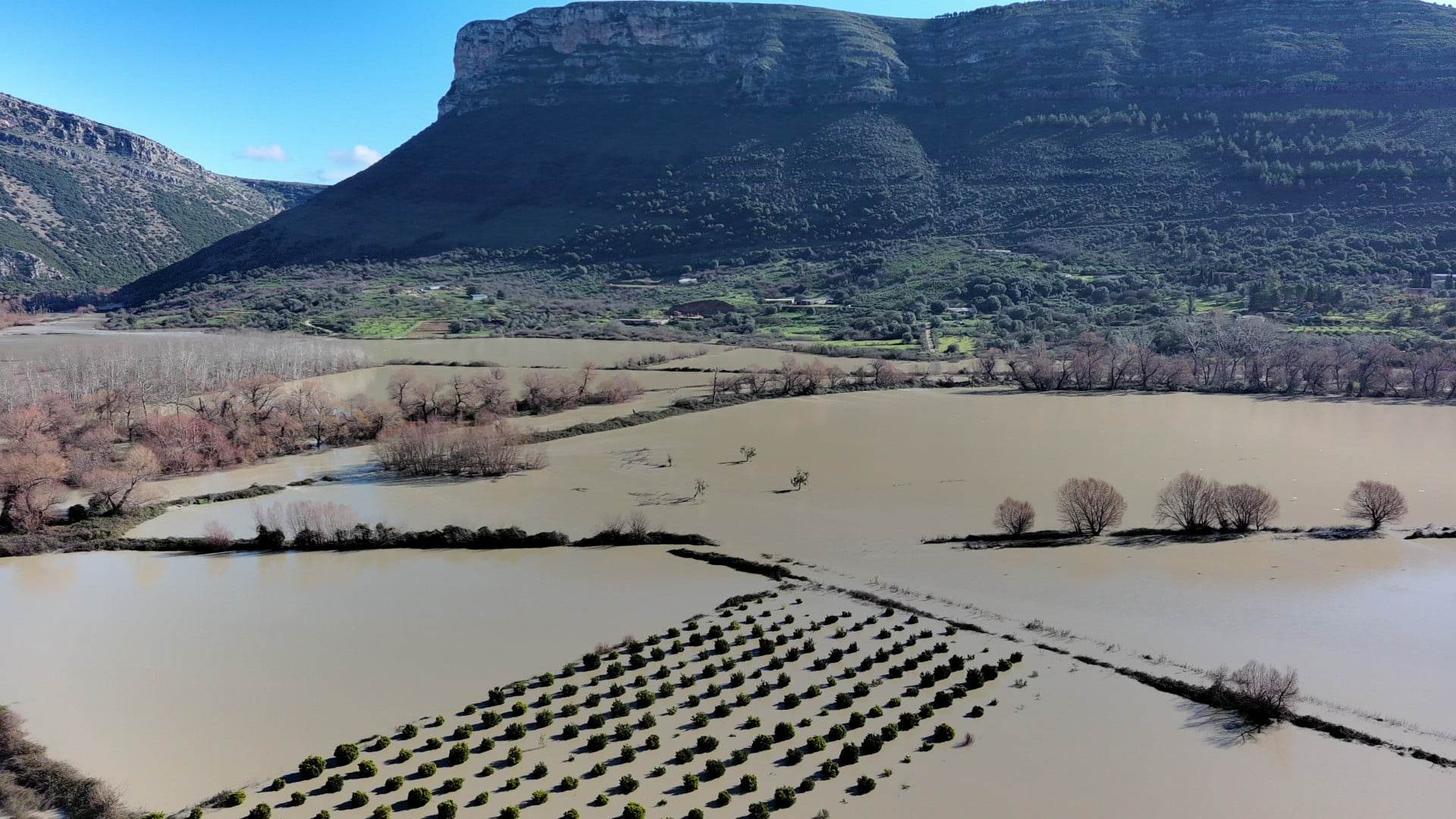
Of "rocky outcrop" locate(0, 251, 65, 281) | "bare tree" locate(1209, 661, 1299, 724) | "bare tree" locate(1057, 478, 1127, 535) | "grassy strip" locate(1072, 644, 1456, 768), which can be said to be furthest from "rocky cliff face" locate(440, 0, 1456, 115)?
"grassy strip" locate(1072, 644, 1456, 768)

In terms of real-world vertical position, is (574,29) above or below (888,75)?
above

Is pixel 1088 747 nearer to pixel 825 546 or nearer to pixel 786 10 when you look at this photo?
pixel 825 546

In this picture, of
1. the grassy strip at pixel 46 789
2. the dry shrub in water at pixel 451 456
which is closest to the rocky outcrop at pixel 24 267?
the dry shrub in water at pixel 451 456

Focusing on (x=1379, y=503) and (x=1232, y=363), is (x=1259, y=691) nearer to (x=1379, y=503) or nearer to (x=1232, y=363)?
(x=1379, y=503)

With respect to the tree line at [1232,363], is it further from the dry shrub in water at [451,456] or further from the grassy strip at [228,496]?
the grassy strip at [228,496]

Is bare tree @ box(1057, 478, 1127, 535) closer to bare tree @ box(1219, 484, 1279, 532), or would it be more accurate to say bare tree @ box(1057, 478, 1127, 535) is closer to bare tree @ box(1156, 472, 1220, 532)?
bare tree @ box(1156, 472, 1220, 532)

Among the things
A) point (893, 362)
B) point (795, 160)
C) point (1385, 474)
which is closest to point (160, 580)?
point (1385, 474)
